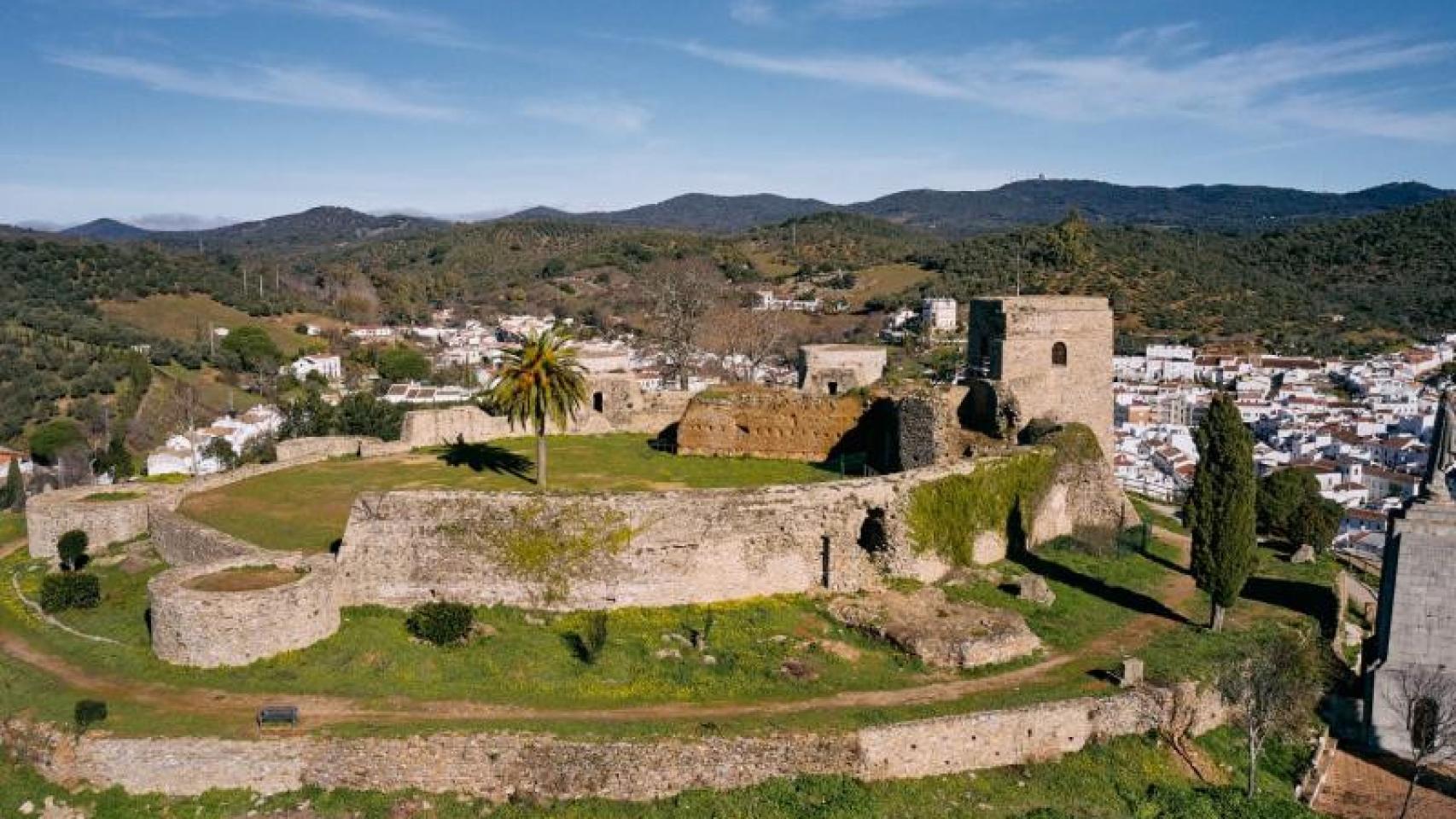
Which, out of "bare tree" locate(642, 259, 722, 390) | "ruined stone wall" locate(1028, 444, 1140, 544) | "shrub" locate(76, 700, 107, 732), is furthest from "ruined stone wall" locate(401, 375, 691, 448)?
"shrub" locate(76, 700, 107, 732)

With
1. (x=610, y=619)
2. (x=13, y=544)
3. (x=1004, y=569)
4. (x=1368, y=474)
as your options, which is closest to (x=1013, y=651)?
(x=1004, y=569)

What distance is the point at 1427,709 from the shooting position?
19.9 m

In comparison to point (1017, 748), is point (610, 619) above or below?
above

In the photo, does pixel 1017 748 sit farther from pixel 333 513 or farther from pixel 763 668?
pixel 333 513

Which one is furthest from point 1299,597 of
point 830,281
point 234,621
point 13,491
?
point 830,281

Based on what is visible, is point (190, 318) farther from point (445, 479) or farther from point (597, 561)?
point (597, 561)

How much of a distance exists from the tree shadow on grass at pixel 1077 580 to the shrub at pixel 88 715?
18.4 meters

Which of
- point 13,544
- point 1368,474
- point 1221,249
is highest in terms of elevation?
point 1221,249

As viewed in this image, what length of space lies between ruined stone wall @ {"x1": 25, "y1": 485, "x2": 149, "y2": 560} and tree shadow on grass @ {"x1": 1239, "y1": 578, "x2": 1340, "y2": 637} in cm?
2727

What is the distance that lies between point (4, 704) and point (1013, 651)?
17782 millimetres

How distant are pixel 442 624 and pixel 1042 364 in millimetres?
17409

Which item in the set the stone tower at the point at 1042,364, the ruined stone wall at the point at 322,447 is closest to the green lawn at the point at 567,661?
the stone tower at the point at 1042,364

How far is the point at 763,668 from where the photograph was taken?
18.9 m

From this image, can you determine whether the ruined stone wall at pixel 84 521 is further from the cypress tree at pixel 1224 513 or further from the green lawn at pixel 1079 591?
the cypress tree at pixel 1224 513
